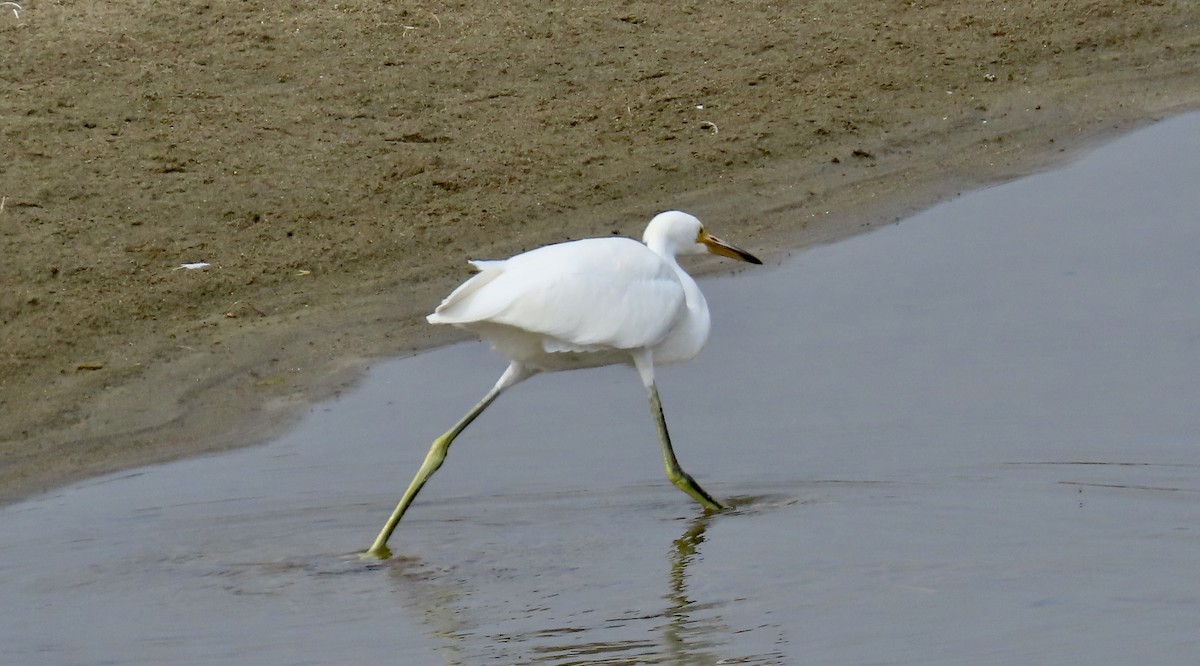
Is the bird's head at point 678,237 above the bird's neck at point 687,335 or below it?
above

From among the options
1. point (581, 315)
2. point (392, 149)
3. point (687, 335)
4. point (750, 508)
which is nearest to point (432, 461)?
point (581, 315)

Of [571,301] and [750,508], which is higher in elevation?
[571,301]

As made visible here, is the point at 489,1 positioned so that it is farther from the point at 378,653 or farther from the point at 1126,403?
the point at 378,653

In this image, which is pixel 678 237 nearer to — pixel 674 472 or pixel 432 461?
pixel 674 472

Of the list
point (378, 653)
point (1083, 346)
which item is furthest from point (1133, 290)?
point (378, 653)

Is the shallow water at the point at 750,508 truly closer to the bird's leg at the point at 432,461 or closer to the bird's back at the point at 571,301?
the bird's leg at the point at 432,461

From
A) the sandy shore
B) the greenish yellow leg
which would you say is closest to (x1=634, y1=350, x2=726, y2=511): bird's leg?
the greenish yellow leg

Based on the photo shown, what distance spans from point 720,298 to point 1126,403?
6.48ft

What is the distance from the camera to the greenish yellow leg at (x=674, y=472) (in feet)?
19.8

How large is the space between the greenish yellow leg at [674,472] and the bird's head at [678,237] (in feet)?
1.90

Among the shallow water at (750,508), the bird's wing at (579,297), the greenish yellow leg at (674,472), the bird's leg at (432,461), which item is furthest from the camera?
the greenish yellow leg at (674,472)

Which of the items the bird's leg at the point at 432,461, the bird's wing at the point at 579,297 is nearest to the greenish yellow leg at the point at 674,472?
the bird's wing at the point at 579,297

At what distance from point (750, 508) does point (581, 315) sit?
0.98 meters

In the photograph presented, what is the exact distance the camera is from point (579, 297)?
569 cm
